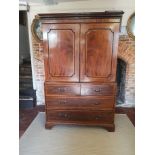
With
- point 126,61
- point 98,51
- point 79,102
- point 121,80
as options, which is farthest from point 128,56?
point 79,102

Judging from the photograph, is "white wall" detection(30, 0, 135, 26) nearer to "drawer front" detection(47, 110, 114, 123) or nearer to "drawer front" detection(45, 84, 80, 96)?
"drawer front" detection(45, 84, 80, 96)

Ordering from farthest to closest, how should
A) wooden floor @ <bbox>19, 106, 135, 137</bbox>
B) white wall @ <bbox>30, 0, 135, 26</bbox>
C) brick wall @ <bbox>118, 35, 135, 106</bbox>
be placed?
brick wall @ <bbox>118, 35, 135, 106</bbox> → white wall @ <bbox>30, 0, 135, 26</bbox> → wooden floor @ <bbox>19, 106, 135, 137</bbox>

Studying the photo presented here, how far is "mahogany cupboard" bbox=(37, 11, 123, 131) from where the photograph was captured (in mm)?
2682

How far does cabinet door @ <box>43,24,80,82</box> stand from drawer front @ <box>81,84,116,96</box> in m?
0.21

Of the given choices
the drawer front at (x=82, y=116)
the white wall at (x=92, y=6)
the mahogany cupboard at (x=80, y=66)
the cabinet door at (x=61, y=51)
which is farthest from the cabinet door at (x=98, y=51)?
the white wall at (x=92, y=6)

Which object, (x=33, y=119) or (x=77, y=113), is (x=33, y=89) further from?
(x=77, y=113)

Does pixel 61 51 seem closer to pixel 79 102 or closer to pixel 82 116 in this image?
Result: pixel 79 102

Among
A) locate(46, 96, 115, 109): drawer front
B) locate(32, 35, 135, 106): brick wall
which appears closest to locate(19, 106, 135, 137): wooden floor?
locate(32, 35, 135, 106): brick wall

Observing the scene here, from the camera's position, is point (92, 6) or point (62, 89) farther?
point (92, 6)

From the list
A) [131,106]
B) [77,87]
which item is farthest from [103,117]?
[131,106]

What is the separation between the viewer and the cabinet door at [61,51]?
273cm

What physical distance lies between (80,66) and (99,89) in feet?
1.58

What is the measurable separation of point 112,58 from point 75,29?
72 centimetres

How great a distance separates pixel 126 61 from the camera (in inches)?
147
